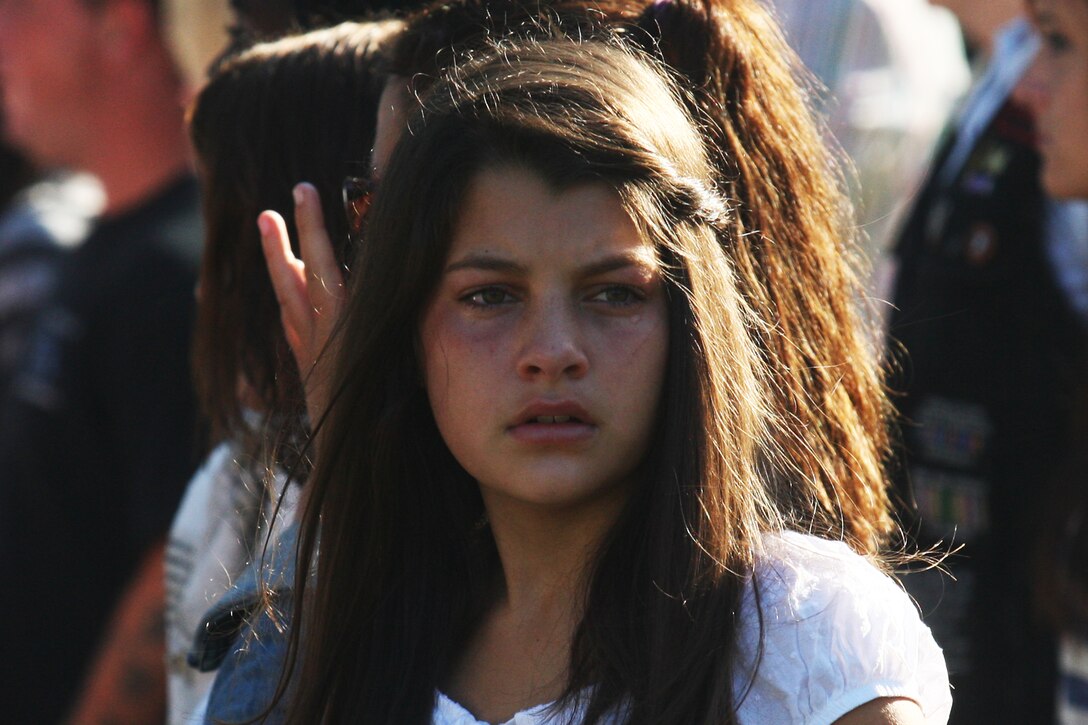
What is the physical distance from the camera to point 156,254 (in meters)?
3.34

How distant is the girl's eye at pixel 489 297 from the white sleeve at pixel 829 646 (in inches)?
15.3

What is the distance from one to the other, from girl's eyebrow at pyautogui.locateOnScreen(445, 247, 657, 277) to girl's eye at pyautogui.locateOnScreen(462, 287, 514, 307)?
0.03 meters

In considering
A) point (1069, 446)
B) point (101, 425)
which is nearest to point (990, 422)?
point (1069, 446)

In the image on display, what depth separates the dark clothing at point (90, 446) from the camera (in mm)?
3166

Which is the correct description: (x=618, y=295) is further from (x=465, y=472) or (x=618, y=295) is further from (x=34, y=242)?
(x=34, y=242)

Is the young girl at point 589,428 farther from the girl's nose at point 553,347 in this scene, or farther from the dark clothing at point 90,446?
the dark clothing at point 90,446

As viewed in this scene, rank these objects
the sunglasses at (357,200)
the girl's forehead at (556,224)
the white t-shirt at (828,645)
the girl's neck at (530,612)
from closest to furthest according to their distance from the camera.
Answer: the white t-shirt at (828,645) < the girl's forehead at (556,224) < the girl's neck at (530,612) < the sunglasses at (357,200)

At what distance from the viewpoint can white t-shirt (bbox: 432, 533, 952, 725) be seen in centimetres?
145

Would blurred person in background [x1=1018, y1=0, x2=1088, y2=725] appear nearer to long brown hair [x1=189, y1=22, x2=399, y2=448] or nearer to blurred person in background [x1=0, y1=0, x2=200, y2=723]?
long brown hair [x1=189, y1=22, x2=399, y2=448]

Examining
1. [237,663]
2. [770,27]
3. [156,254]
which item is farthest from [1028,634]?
[156,254]

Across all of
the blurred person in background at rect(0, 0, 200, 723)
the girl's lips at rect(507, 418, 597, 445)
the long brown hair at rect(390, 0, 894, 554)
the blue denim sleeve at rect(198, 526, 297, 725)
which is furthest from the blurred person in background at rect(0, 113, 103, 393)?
the girl's lips at rect(507, 418, 597, 445)

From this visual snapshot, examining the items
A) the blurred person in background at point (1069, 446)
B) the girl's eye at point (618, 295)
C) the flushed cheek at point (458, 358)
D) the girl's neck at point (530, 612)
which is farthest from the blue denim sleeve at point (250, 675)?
the blurred person in background at point (1069, 446)

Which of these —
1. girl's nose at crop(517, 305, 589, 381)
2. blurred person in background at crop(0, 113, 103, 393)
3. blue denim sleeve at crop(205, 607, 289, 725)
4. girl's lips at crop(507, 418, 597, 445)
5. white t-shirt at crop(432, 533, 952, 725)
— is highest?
blurred person in background at crop(0, 113, 103, 393)

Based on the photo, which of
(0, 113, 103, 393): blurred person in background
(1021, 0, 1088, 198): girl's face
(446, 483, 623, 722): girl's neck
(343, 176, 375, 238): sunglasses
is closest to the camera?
(446, 483, 623, 722): girl's neck
